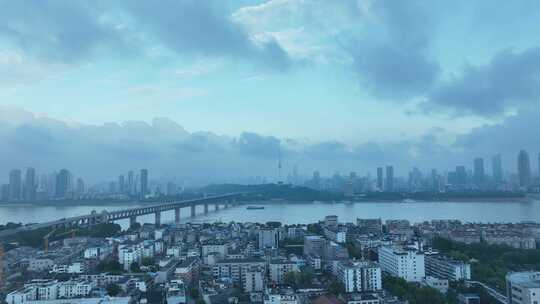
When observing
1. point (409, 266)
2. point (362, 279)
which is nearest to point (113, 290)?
point (362, 279)

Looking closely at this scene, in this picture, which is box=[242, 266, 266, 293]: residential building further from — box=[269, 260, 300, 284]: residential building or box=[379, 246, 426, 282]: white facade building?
box=[379, 246, 426, 282]: white facade building

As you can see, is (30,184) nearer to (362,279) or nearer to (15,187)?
(15,187)

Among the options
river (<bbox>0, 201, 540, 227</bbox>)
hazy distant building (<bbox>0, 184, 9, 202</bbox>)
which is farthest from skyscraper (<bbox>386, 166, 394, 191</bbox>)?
hazy distant building (<bbox>0, 184, 9, 202</bbox>)

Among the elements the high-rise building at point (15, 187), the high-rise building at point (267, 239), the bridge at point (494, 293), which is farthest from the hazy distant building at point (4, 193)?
the bridge at point (494, 293)

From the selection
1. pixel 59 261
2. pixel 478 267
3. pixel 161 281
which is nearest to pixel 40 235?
pixel 59 261

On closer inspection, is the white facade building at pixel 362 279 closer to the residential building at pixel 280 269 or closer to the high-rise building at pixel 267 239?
the residential building at pixel 280 269

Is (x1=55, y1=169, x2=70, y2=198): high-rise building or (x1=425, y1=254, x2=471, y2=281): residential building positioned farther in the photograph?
(x1=55, y1=169, x2=70, y2=198): high-rise building
